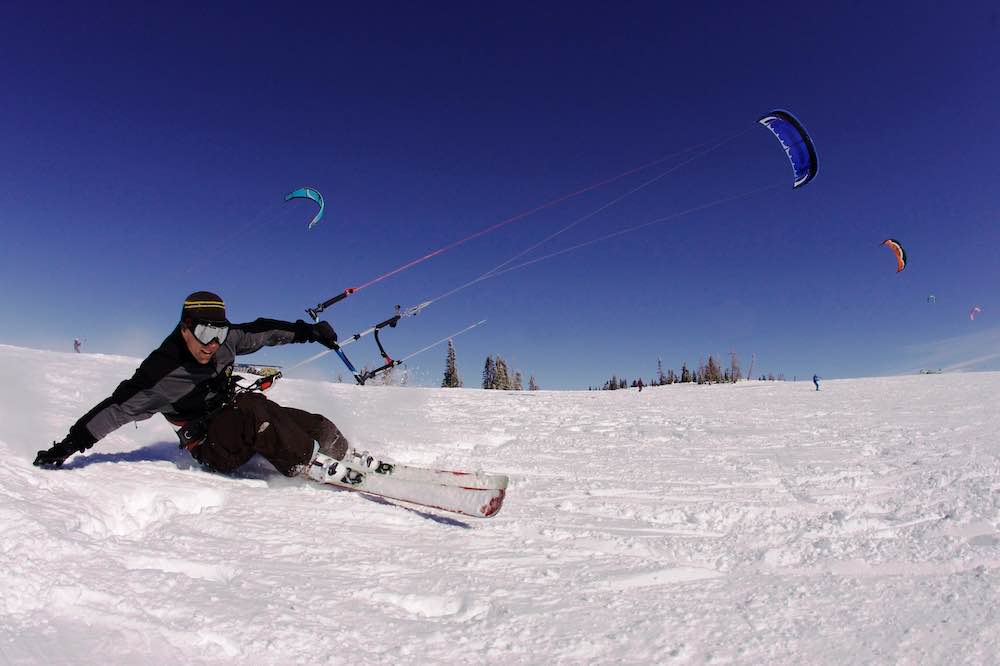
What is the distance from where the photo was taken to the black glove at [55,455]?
377cm

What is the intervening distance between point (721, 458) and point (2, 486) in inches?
255

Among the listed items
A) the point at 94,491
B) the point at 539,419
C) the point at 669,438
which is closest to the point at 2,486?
the point at 94,491

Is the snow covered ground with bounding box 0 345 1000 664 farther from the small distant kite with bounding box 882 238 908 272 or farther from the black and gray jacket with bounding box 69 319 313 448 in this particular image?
the small distant kite with bounding box 882 238 908 272

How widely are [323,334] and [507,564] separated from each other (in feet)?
11.2

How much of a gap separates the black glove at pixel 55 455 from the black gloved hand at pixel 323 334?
212cm

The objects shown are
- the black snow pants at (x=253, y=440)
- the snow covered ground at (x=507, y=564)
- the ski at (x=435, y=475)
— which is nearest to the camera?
the snow covered ground at (x=507, y=564)

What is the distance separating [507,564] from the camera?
9.60 ft

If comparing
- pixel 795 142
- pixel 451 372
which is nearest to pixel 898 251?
pixel 795 142

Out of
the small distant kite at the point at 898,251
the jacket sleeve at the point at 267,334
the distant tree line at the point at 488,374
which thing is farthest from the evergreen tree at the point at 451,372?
the jacket sleeve at the point at 267,334

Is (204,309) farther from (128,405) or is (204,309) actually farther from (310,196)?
(310,196)

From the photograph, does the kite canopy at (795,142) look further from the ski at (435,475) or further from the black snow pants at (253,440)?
the black snow pants at (253,440)

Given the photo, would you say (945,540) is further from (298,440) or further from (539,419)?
(539,419)

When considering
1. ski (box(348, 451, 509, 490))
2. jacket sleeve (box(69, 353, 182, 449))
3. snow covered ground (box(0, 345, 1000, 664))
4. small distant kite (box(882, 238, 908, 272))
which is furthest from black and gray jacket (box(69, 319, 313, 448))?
small distant kite (box(882, 238, 908, 272))

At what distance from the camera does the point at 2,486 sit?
304 centimetres
